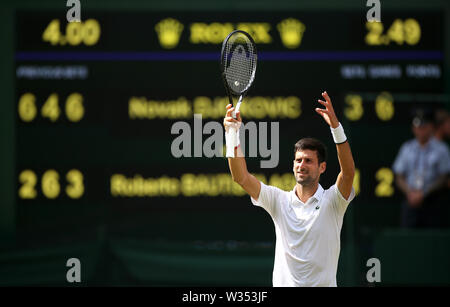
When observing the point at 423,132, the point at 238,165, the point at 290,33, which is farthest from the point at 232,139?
the point at 423,132

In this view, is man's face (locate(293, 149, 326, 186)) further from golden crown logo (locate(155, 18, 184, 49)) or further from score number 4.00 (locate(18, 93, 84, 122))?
score number 4.00 (locate(18, 93, 84, 122))

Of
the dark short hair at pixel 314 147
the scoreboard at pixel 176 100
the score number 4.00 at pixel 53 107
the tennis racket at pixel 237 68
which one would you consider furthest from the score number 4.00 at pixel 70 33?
the dark short hair at pixel 314 147

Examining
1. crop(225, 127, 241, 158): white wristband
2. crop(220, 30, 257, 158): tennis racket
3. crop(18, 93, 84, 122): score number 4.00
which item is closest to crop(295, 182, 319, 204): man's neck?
crop(225, 127, 241, 158): white wristband

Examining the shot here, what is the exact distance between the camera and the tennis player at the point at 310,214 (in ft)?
15.0

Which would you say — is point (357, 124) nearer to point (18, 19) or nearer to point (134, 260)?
point (134, 260)

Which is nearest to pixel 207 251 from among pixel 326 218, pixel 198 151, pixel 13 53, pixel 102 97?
pixel 198 151

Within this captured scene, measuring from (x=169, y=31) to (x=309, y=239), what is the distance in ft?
12.3

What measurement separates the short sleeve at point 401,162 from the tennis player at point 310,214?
10.5 ft

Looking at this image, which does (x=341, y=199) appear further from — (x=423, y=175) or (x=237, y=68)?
(x=423, y=175)

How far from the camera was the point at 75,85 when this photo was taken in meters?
7.89

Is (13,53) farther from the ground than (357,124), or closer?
farther from the ground

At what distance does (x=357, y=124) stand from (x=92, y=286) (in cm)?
271
